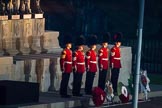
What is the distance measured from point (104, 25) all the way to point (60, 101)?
→ 71.9 ft

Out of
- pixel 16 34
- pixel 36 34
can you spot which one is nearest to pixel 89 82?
pixel 16 34

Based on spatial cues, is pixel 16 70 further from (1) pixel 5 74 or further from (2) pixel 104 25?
(2) pixel 104 25

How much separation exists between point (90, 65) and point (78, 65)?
0.70m

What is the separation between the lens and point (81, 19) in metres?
49.9

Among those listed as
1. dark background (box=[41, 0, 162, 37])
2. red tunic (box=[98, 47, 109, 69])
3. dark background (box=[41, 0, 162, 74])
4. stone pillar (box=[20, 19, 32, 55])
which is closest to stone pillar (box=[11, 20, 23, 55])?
stone pillar (box=[20, 19, 32, 55])

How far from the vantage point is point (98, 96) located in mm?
28562

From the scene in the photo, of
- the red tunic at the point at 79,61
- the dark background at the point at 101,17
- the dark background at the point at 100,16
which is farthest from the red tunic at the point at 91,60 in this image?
the dark background at the point at 100,16

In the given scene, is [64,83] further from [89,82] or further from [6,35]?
[6,35]

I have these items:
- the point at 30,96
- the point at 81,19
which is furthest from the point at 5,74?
the point at 81,19

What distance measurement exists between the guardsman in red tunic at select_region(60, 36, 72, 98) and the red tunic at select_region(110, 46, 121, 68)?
2.08m

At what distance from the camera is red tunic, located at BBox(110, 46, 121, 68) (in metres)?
30.6

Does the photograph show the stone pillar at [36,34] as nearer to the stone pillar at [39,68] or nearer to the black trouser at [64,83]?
the stone pillar at [39,68]

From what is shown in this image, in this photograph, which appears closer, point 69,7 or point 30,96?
point 30,96

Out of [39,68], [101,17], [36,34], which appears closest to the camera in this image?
[39,68]
